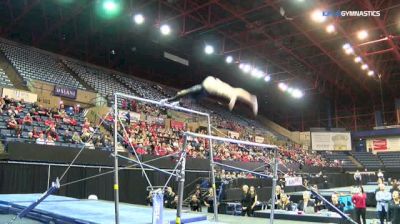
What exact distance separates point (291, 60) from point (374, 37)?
5.97 meters

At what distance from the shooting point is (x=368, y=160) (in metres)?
35.3

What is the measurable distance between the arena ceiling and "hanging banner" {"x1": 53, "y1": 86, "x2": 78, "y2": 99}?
3.69 meters

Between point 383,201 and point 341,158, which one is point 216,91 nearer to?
point 383,201

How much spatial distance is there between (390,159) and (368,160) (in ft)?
6.47

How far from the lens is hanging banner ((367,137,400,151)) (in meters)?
36.2

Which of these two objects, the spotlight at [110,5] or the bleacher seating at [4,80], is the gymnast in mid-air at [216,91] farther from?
the bleacher seating at [4,80]

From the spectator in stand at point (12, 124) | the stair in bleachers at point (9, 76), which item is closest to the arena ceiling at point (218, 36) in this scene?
the stair in bleachers at point (9, 76)

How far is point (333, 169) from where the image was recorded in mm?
31656

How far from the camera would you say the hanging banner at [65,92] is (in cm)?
2077

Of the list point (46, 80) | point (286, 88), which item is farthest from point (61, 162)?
point (286, 88)

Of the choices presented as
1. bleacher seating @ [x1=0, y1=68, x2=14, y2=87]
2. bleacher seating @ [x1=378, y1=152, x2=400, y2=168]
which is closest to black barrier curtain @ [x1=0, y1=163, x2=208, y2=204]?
bleacher seating @ [x1=0, y1=68, x2=14, y2=87]

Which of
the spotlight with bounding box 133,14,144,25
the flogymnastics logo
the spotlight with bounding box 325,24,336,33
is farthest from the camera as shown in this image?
the spotlight with bounding box 325,24,336,33

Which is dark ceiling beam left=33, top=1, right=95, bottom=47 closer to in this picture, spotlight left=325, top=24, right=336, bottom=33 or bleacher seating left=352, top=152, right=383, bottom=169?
spotlight left=325, top=24, right=336, bottom=33

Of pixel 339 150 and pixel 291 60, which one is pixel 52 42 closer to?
pixel 291 60
